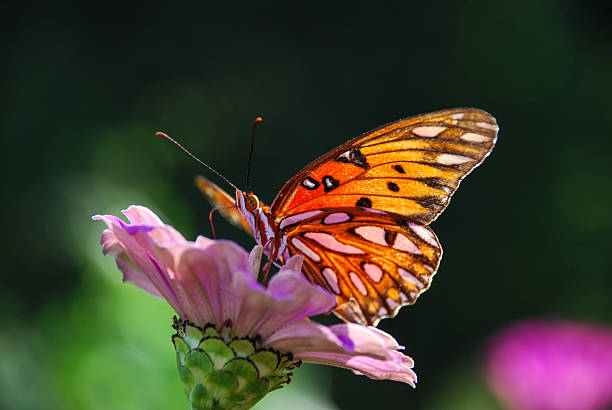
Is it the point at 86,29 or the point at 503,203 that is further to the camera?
the point at 503,203

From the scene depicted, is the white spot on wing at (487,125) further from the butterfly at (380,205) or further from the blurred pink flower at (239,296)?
the blurred pink flower at (239,296)

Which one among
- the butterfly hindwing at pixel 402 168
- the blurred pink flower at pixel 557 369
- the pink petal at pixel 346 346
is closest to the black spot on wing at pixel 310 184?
the butterfly hindwing at pixel 402 168

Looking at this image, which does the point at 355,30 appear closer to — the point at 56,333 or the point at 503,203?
the point at 503,203

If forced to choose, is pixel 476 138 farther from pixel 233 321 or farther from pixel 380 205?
pixel 233 321

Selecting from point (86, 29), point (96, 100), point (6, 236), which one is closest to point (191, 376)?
point (6, 236)

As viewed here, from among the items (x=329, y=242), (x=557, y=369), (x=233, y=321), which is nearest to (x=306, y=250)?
(x=329, y=242)

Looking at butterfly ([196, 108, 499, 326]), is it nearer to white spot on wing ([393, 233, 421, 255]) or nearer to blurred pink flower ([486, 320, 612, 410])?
white spot on wing ([393, 233, 421, 255])
